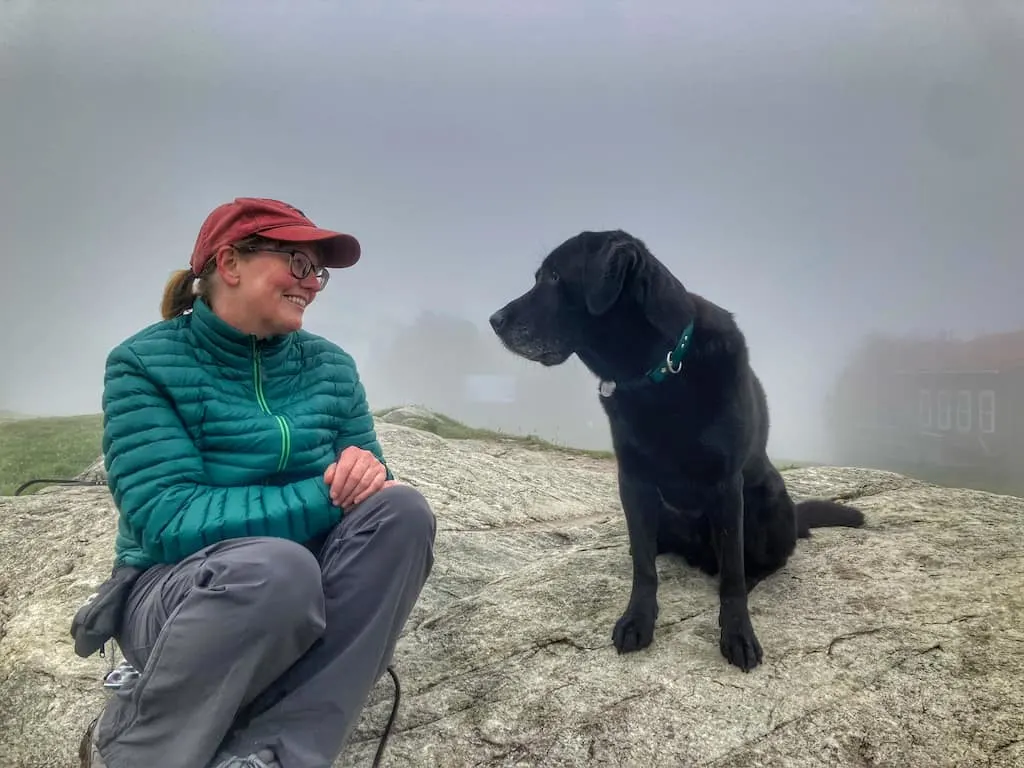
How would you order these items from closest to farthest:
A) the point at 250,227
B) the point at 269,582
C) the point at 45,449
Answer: the point at 269,582, the point at 250,227, the point at 45,449

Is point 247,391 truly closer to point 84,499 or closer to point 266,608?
point 266,608

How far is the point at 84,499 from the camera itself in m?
6.73

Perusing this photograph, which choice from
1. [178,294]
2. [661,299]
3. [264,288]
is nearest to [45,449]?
[178,294]

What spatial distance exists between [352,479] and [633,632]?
1.58 m

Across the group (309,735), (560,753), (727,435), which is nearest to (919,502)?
(727,435)

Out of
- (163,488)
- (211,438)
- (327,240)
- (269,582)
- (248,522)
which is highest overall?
(327,240)

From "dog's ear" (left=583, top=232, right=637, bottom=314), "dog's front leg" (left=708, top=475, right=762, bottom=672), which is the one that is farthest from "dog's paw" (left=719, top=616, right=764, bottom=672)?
"dog's ear" (left=583, top=232, right=637, bottom=314)

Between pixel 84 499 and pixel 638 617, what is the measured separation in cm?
594

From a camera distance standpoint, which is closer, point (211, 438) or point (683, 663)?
point (211, 438)

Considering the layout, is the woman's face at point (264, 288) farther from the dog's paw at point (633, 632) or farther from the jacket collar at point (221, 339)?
the dog's paw at point (633, 632)

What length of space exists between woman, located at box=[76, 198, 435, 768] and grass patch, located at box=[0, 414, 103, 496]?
828cm

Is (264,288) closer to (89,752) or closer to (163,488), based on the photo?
(163,488)

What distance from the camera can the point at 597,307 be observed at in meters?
3.31

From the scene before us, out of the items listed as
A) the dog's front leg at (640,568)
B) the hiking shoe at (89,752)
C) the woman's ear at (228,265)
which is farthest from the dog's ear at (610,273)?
the hiking shoe at (89,752)
